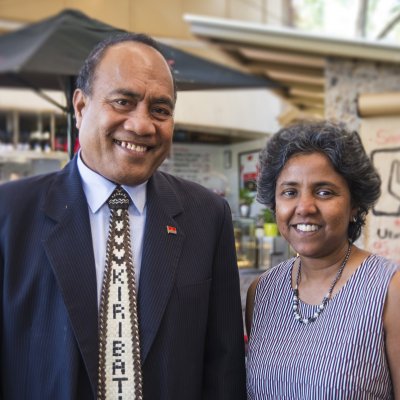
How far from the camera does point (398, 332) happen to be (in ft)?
5.38

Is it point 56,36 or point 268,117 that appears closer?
point 56,36

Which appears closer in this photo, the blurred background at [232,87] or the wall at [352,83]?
the blurred background at [232,87]

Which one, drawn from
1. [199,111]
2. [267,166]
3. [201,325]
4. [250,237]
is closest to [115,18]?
[199,111]

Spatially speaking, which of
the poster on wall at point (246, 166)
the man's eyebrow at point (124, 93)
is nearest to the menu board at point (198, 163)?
the poster on wall at point (246, 166)

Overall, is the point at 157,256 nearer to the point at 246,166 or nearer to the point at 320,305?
the point at 320,305

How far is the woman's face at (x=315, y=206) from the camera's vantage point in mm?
1804

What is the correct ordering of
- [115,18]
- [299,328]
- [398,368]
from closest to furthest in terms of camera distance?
[398,368] < [299,328] < [115,18]

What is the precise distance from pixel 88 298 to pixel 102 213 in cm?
30

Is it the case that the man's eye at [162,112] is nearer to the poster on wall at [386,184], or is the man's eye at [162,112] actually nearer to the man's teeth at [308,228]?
the man's teeth at [308,228]

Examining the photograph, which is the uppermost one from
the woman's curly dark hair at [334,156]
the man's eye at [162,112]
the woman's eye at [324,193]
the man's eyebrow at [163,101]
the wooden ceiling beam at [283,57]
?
the wooden ceiling beam at [283,57]

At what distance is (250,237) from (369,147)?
1.32 metres

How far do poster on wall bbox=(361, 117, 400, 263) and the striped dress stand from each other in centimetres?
269

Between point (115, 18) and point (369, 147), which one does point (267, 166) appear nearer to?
point (369, 147)

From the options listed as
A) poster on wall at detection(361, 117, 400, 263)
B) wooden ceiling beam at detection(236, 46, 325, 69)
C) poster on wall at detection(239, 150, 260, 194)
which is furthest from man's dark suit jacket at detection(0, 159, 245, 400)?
poster on wall at detection(239, 150, 260, 194)
